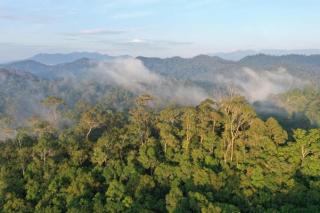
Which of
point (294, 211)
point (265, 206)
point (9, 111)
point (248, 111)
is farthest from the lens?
point (9, 111)

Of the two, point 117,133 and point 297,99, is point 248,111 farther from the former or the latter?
point 297,99

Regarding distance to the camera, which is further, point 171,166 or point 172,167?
point 171,166

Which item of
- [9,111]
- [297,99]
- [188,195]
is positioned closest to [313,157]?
[188,195]

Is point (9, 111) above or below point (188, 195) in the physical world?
below

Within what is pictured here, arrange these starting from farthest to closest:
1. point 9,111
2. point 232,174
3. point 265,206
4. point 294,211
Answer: point 9,111
point 232,174
point 265,206
point 294,211

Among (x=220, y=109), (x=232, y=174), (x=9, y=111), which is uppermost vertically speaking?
(x=220, y=109)

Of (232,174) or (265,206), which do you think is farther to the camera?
(232,174)

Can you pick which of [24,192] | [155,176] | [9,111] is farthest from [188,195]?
[9,111]
